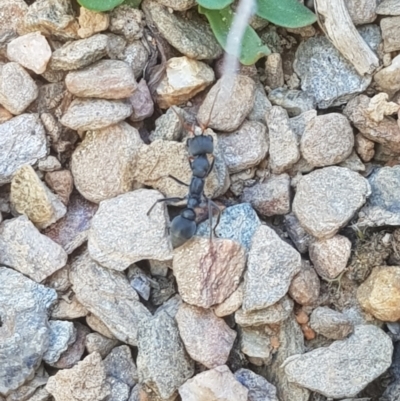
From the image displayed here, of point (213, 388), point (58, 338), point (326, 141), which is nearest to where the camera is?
point (213, 388)

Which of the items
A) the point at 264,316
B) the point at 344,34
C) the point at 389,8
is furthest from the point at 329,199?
the point at 389,8

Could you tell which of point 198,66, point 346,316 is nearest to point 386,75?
point 198,66

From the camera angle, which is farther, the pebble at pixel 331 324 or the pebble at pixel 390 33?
the pebble at pixel 390 33

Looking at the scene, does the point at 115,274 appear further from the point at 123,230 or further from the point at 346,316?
the point at 346,316

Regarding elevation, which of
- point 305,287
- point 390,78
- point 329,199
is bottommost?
point 305,287

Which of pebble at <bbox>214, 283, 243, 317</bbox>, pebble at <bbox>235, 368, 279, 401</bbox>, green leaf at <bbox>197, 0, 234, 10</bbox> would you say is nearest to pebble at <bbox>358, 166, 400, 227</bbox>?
pebble at <bbox>214, 283, 243, 317</bbox>

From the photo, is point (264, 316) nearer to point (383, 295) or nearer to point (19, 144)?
point (383, 295)

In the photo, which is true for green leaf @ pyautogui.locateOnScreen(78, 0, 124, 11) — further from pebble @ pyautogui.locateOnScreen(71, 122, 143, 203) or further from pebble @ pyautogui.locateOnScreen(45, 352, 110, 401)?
pebble @ pyautogui.locateOnScreen(45, 352, 110, 401)

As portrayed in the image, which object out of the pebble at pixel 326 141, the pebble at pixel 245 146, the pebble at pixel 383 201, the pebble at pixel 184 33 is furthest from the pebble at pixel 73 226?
the pebble at pixel 383 201

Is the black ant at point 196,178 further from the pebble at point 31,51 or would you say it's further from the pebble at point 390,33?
the pebble at point 390,33
